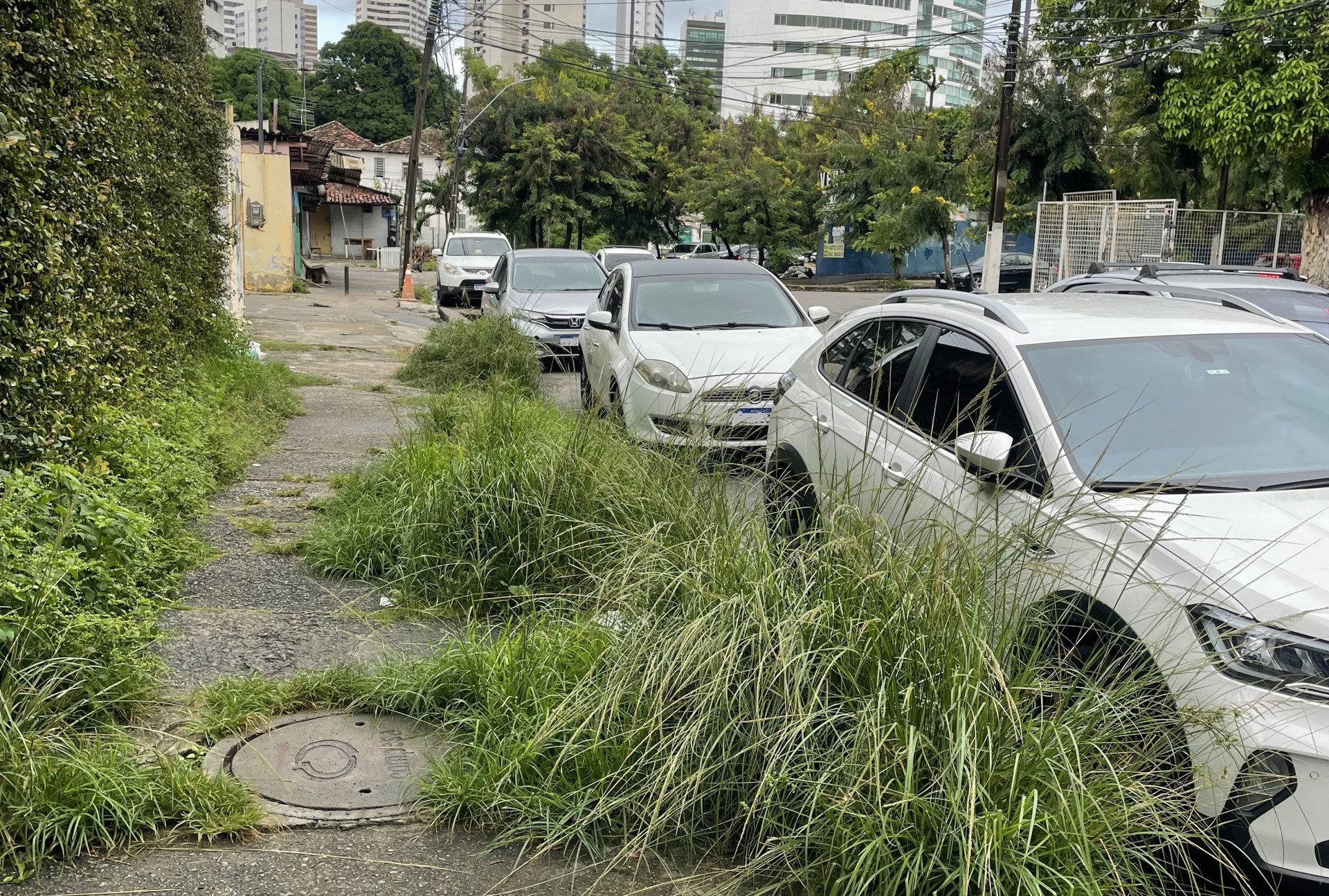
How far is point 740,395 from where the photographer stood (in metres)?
5.45

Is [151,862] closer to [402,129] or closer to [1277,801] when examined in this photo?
[1277,801]

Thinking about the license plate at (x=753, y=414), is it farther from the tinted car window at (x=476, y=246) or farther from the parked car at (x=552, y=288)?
the tinted car window at (x=476, y=246)

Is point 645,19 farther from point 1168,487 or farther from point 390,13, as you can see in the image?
point 1168,487

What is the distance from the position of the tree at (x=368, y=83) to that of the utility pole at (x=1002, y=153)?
70252 mm

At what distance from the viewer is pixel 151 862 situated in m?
3.39

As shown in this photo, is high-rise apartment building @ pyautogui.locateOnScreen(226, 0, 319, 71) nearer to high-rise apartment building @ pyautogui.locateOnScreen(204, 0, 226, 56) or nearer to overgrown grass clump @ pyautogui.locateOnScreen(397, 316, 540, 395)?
high-rise apartment building @ pyautogui.locateOnScreen(204, 0, 226, 56)

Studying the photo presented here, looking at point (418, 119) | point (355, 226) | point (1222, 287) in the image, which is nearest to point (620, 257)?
point (418, 119)

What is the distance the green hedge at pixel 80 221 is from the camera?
5039 mm

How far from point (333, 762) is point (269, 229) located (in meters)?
29.1

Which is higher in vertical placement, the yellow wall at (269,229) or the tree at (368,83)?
the tree at (368,83)

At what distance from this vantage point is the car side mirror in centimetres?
400

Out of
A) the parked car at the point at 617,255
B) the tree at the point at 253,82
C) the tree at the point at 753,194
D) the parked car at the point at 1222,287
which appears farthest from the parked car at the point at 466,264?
the tree at the point at 253,82

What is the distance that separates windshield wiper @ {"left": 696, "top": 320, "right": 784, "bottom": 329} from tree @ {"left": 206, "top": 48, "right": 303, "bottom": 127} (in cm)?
6733

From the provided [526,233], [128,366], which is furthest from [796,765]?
[526,233]
